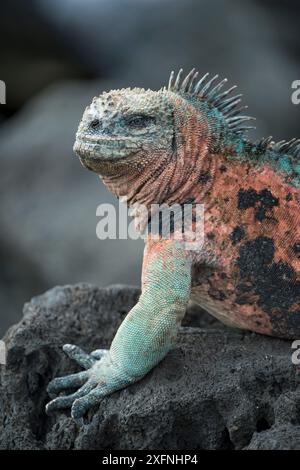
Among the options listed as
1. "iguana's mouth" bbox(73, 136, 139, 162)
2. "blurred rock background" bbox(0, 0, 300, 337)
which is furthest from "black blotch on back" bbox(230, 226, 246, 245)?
"blurred rock background" bbox(0, 0, 300, 337)

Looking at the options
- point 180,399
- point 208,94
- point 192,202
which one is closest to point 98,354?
point 180,399

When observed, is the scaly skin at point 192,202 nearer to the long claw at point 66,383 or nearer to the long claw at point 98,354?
the long claw at point 66,383

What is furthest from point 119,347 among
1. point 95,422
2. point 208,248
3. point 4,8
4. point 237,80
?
point 4,8

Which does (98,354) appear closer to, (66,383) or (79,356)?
(79,356)

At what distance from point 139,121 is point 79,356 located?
4.22ft

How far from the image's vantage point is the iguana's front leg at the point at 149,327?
4145 mm

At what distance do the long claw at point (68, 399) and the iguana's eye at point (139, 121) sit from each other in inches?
50.5

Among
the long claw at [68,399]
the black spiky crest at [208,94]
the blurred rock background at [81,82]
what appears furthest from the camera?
the blurred rock background at [81,82]

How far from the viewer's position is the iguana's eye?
4152 mm

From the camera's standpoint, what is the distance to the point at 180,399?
4.09m

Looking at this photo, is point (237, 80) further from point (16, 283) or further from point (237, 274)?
point (237, 274)

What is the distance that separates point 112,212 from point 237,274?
1.26 metres

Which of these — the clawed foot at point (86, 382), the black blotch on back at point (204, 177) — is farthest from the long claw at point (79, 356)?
the black blotch on back at point (204, 177)

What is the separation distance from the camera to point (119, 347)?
4203 millimetres
